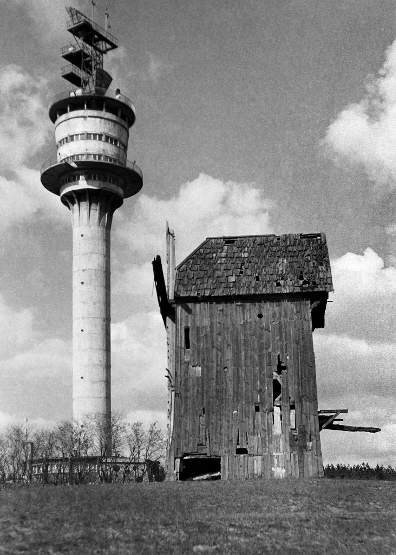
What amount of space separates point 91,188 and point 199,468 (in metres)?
41.1

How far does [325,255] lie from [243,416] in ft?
28.9

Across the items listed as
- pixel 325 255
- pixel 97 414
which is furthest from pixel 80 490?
pixel 97 414

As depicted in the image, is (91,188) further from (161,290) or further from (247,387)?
(247,387)

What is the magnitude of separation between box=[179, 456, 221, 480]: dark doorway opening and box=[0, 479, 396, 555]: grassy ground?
1142 cm

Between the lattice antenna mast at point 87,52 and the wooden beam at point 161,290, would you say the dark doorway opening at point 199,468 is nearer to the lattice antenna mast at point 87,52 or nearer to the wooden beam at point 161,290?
the wooden beam at point 161,290

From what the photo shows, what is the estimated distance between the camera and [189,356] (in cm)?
3803

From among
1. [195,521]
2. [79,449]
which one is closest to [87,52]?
[79,449]

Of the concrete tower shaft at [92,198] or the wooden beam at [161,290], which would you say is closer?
the wooden beam at [161,290]

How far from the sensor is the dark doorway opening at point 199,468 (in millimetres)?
37500

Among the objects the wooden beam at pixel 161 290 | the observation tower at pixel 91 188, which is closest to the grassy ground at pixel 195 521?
the wooden beam at pixel 161 290

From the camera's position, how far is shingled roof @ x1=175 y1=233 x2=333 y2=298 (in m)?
38.6

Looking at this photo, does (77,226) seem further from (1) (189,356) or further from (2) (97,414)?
(1) (189,356)

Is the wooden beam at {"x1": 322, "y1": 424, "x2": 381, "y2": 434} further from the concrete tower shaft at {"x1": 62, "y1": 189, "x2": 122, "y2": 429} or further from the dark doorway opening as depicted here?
the concrete tower shaft at {"x1": 62, "y1": 189, "x2": 122, "y2": 429}

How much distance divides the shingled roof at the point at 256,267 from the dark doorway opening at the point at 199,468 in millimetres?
7753
